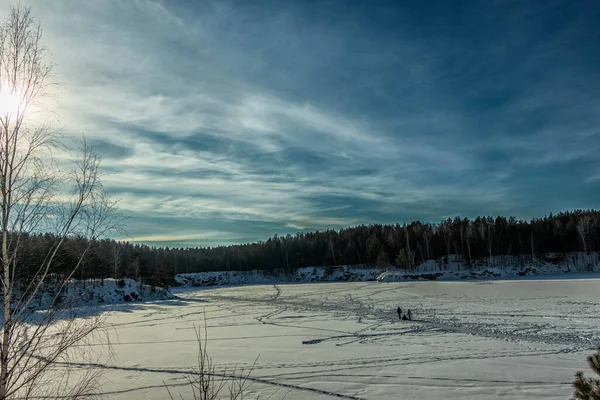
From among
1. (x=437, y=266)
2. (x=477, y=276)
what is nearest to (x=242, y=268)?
(x=437, y=266)

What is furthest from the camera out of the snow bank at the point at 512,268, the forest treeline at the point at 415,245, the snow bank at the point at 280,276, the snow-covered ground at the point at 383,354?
the snow bank at the point at 280,276

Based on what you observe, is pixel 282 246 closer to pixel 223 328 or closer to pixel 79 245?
pixel 223 328

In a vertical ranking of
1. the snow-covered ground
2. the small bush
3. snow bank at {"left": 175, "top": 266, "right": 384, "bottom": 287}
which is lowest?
snow bank at {"left": 175, "top": 266, "right": 384, "bottom": 287}

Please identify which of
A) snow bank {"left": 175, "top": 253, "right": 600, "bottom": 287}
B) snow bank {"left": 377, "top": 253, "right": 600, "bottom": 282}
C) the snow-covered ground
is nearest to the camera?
the snow-covered ground

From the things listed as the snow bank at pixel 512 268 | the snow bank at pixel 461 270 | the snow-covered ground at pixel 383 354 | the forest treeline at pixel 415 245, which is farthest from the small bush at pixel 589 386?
the snow bank at pixel 461 270

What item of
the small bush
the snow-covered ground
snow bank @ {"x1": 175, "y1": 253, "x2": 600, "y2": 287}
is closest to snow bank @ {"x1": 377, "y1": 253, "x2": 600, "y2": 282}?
snow bank @ {"x1": 175, "y1": 253, "x2": 600, "y2": 287}

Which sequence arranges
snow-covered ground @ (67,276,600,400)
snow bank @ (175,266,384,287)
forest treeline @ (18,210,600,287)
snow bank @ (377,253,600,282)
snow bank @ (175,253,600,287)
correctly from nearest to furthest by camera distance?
1. snow-covered ground @ (67,276,600,400)
2. snow bank @ (377,253,600,282)
3. snow bank @ (175,253,600,287)
4. forest treeline @ (18,210,600,287)
5. snow bank @ (175,266,384,287)

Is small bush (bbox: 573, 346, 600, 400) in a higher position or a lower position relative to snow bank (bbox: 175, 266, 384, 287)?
higher

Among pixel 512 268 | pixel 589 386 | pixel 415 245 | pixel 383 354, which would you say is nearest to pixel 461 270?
pixel 512 268

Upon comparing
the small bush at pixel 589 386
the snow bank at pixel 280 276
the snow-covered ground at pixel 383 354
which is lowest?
the snow bank at pixel 280 276

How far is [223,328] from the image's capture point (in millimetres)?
21500

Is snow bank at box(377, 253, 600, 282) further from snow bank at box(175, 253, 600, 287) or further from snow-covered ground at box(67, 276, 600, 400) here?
snow-covered ground at box(67, 276, 600, 400)

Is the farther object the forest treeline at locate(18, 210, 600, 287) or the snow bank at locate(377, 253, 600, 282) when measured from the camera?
the forest treeline at locate(18, 210, 600, 287)

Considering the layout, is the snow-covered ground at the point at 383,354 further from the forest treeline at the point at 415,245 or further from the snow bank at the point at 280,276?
the snow bank at the point at 280,276
